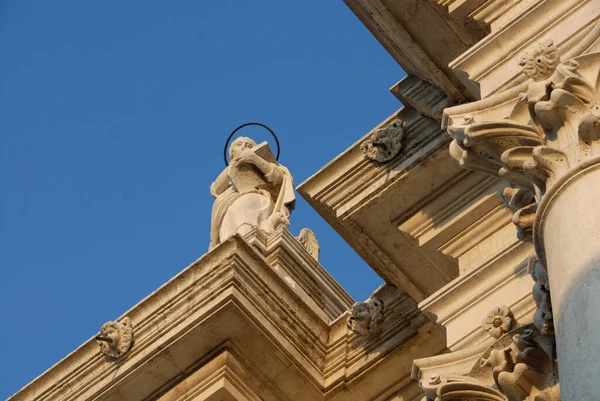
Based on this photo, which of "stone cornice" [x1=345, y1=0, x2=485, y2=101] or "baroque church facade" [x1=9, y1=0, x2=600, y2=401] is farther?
"stone cornice" [x1=345, y1=0, x2=485, y2=101]

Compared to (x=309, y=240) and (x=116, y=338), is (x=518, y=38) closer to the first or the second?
(x=116, y=338)

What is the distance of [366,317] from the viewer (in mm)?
14703

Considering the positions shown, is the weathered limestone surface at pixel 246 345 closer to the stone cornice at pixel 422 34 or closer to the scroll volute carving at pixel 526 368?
the stone cornice at pixel 422 34

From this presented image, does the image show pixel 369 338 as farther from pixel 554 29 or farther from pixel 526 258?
pixel 554 29

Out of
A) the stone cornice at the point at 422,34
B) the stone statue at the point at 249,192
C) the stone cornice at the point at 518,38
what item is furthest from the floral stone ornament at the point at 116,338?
the stone cornice at the point at 518,38

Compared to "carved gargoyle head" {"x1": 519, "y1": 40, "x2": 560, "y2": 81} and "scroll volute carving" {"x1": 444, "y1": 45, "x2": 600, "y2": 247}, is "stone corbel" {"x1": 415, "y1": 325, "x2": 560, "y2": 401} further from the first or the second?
"carved gargoyle head" {"x1": 519, "y1": 40, "x2": 560, "y2": 81}

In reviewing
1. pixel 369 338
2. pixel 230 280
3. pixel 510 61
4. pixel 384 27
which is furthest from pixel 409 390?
pixel 510 61

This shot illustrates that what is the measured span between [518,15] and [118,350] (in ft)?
17.4

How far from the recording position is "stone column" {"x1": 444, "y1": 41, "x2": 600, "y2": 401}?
8.33 metres

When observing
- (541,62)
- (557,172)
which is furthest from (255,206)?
(557,172)

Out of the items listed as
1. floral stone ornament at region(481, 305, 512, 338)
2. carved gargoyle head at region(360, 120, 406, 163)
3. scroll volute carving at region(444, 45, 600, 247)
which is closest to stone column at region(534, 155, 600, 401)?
scroll volute carving at region(444, 45, 600, 247)

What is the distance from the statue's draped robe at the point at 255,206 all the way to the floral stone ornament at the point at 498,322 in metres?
7.41

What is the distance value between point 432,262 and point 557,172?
412cm

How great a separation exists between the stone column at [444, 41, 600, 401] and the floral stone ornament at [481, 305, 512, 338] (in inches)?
33.0
